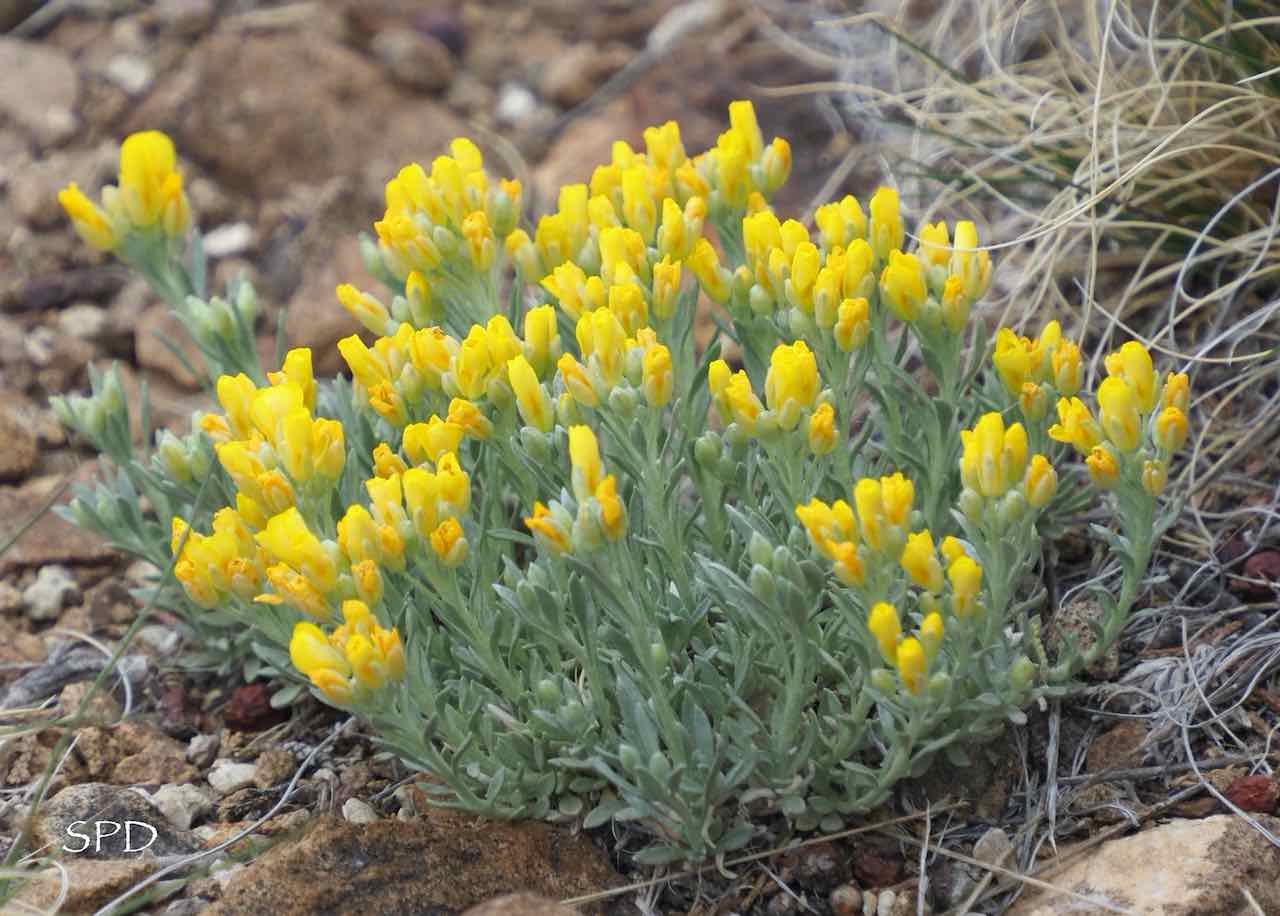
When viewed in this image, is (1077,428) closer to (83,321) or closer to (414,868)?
(414,868)

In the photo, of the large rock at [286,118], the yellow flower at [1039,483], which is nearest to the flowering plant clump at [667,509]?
the yellow flower at [1039,483]

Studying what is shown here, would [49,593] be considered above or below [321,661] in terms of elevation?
below

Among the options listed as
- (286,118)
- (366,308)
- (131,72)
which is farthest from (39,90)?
(366,308)

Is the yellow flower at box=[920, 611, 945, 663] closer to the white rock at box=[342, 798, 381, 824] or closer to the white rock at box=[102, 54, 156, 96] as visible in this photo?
the white rock at box=[342, 798, 381, 824]

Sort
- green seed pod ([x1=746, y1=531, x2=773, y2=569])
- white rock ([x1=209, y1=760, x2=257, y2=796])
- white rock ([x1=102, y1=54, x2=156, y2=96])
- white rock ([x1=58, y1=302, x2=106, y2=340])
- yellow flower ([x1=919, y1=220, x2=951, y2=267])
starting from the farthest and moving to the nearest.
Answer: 1. white rock ([x1=102, y1=54, x2=156, y2=96])
2. white rock ([x1=58, y1=302, x2=106, y2=340])
3. white rock ([x1=209, y1=760, x2=257, y2=796])
4. yellow flower ([x1=919, y1=220, x2=951, y2=267])
5. green seed pod ([x1=746, y1=531, x2=773, y2=569])

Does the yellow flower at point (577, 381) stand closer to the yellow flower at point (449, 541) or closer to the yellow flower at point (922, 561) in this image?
the yellow flower at point (449, 541)

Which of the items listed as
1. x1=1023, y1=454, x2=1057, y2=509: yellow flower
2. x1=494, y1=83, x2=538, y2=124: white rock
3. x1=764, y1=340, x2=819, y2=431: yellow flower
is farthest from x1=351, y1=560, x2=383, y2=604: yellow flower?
x1=494, y1=83, x2=538, y2=124: white rock
